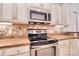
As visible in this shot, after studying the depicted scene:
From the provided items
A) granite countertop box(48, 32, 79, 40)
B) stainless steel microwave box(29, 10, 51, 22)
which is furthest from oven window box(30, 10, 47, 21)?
granite countertop box(48, 32, 79, 40)

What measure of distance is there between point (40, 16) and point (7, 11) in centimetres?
40

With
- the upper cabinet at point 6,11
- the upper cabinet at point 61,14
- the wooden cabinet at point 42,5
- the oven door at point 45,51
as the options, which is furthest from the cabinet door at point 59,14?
the upper cabinet at point 6,11

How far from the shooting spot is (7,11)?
5.41ft

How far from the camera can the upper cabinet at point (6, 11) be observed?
164cm

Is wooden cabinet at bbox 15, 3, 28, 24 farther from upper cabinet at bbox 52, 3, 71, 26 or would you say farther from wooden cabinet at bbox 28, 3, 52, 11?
upper cabinet at bbox 52, 3, 71, 26

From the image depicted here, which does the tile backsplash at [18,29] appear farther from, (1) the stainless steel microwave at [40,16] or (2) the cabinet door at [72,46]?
(2) the cabinet door at [72,46]

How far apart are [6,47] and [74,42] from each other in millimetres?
813

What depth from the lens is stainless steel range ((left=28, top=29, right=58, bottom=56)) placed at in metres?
1.71

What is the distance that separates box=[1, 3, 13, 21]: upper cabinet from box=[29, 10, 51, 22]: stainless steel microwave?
0.84 feet

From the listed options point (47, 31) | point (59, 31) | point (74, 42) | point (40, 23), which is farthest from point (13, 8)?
point (74, 42)

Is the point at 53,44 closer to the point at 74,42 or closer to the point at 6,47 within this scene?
the point at 74,42

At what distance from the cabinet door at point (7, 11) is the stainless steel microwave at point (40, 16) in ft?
0.85

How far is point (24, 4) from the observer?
171cm

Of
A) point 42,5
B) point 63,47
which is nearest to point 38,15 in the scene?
point 42,5
